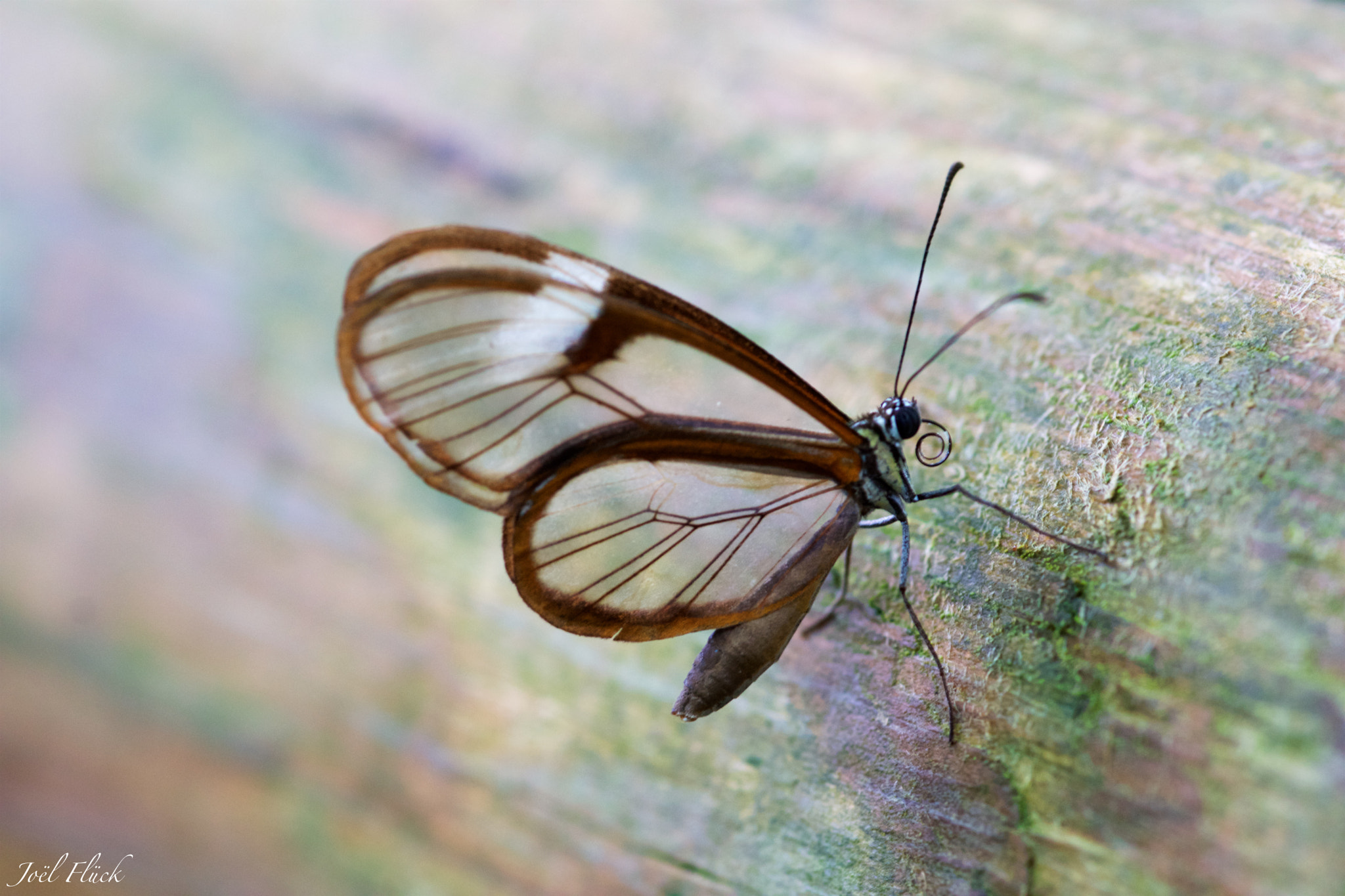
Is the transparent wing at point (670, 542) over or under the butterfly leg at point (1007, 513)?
under

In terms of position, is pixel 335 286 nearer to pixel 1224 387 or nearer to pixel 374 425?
pixel 374 425

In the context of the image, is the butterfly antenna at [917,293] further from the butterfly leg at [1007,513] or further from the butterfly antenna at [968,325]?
the butterfly leg at [1007,513]

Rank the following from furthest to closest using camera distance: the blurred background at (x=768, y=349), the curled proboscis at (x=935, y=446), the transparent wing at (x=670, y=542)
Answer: the curled proboscis at (x=935, y=446), the transparent wing at (x=670, y=542), the blurred background at (x=768, y=349)

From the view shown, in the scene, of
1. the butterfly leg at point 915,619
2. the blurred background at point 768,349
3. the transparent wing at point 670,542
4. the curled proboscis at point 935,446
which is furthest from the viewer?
the curled proboscis at point 935,446

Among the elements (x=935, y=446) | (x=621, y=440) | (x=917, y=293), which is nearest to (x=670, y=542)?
(x=621, y=440)

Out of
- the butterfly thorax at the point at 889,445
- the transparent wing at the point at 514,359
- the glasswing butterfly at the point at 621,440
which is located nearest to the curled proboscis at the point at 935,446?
the glasswing butterfly at the point at 621,440

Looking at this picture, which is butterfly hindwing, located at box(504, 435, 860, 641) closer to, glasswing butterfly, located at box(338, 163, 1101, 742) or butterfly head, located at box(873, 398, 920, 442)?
glasswing butterfly, located at box(338, 163, 1101, 742)

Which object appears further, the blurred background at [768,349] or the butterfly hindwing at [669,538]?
the butterfly hindwing at [669,538]

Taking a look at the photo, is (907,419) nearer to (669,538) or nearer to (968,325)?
(968,325)
